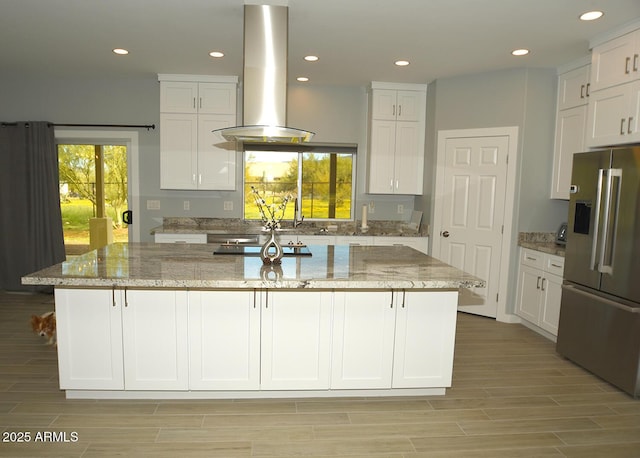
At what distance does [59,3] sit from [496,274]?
4.61m

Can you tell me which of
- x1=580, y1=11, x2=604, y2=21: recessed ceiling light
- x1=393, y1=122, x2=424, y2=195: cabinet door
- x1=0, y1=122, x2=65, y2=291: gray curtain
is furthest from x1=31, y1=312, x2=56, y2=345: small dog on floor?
x1=580, y1=11, x2=604, y2=21: recessed ceiling light

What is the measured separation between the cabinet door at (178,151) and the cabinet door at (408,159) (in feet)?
8.11

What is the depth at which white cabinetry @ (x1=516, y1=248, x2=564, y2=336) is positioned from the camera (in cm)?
396

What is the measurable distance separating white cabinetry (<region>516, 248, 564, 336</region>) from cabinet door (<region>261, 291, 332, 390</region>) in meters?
2.45

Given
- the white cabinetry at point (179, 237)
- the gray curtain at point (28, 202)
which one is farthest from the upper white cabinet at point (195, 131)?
the gray curtain at point (28, 202)

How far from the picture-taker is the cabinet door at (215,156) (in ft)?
16.9

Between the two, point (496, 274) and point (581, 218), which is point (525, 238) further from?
point (581, 218)

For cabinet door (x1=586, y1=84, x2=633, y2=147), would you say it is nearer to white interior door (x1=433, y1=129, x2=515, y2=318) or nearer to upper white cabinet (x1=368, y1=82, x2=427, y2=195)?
white interior door (x1=433, y1=129, x2=515, y2=318)

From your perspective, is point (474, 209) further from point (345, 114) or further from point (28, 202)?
point (28, 202)

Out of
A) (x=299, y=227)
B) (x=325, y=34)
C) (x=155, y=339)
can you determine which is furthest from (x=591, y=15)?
(x=155, y=339)

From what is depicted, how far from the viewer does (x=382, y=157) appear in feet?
17.5

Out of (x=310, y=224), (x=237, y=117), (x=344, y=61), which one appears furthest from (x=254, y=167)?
(x=344, y=61)

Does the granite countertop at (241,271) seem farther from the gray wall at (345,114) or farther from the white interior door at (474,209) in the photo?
the gray wall at (345,114)

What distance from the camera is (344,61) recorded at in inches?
173
